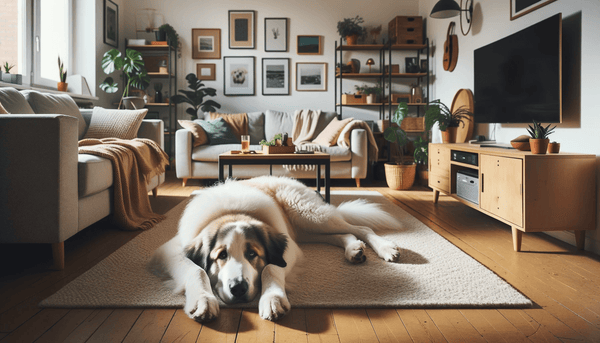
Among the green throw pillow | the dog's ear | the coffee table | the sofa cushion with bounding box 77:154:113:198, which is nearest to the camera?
the dog's ear

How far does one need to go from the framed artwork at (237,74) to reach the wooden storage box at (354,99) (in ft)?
4.36

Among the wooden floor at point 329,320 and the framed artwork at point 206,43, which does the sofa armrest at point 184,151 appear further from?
the wooden floor at point 329,320

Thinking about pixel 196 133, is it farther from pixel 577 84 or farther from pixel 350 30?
pixel 577 84

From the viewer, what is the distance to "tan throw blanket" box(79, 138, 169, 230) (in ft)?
8.45

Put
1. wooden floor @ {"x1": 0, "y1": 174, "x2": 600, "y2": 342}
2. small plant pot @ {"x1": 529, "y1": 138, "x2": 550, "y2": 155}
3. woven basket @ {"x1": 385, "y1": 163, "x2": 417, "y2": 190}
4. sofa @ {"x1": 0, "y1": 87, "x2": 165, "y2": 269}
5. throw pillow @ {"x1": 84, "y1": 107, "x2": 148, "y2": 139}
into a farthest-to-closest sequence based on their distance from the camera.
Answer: woven basket @ {"x1": 385, "y1": 163, "x2": 417, "y2": 190} < throw pillow @ {"x1": 84, "y1": 107, "x2": 148, "y2": 139} < small plant pot @ {"x1": 529, "y1": 138, "x2": 550, "y2": 155} < sofa @ {"x1": 0, "y1": 87, "x2": 165, "y2": 269} < wooden floor @ {"x1": 0, "y1": 174, "x2": 600, "y2": 342}

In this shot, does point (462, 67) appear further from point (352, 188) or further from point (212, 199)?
point (212, 199)

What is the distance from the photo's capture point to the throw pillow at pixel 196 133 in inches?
185

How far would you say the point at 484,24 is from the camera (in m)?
3.87

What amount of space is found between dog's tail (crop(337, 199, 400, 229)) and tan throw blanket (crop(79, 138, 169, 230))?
124cm

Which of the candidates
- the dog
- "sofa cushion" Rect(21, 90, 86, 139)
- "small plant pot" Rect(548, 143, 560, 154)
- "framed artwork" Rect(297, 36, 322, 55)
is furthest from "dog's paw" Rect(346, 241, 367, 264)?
"framed artwork" Rect(297, 36, 322, 55)

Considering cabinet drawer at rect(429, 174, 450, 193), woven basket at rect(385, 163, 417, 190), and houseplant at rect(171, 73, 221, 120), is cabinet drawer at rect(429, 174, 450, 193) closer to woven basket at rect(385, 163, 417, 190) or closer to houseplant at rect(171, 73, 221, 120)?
woven basket at rect(385, 163, 417, 190)

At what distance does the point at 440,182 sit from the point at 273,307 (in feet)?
Result: 8.57

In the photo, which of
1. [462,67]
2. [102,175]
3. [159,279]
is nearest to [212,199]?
[159,279]

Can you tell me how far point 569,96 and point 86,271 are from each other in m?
2.72
